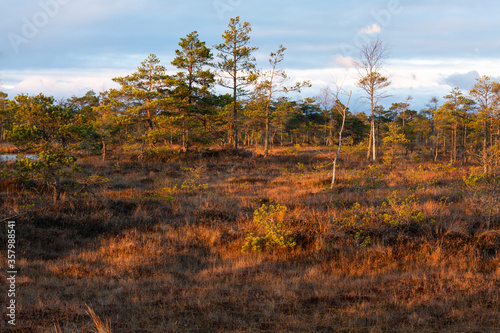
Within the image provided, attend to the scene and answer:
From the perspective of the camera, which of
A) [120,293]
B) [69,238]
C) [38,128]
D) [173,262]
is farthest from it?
[38,128]

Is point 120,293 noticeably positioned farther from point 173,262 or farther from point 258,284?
point 258,284

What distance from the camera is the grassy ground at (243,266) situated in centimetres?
430

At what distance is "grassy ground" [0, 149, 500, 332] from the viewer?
4.30m

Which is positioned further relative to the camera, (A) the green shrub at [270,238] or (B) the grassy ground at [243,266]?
(A) the green shrub at [270,238]

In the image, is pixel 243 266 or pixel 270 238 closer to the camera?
pixel 243 266

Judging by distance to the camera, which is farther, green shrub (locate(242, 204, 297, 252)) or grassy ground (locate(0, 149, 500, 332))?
green shrub (locate(242, 204, 297, 252))

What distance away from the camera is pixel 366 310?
455cm

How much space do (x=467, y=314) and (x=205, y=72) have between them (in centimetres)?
2741

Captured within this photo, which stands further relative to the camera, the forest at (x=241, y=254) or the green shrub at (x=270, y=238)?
the green shrub at (x=270, y=238)

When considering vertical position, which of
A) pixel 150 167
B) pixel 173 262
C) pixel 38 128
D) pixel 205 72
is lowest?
pixel 173 262

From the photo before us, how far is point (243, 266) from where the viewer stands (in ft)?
21.9

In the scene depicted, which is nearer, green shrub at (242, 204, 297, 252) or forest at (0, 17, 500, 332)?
forest at (0, 17, 500, 332)

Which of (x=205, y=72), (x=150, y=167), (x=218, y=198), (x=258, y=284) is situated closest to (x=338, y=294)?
(x=258, y=284)

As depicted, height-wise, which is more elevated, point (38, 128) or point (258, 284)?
point (38, 128)
